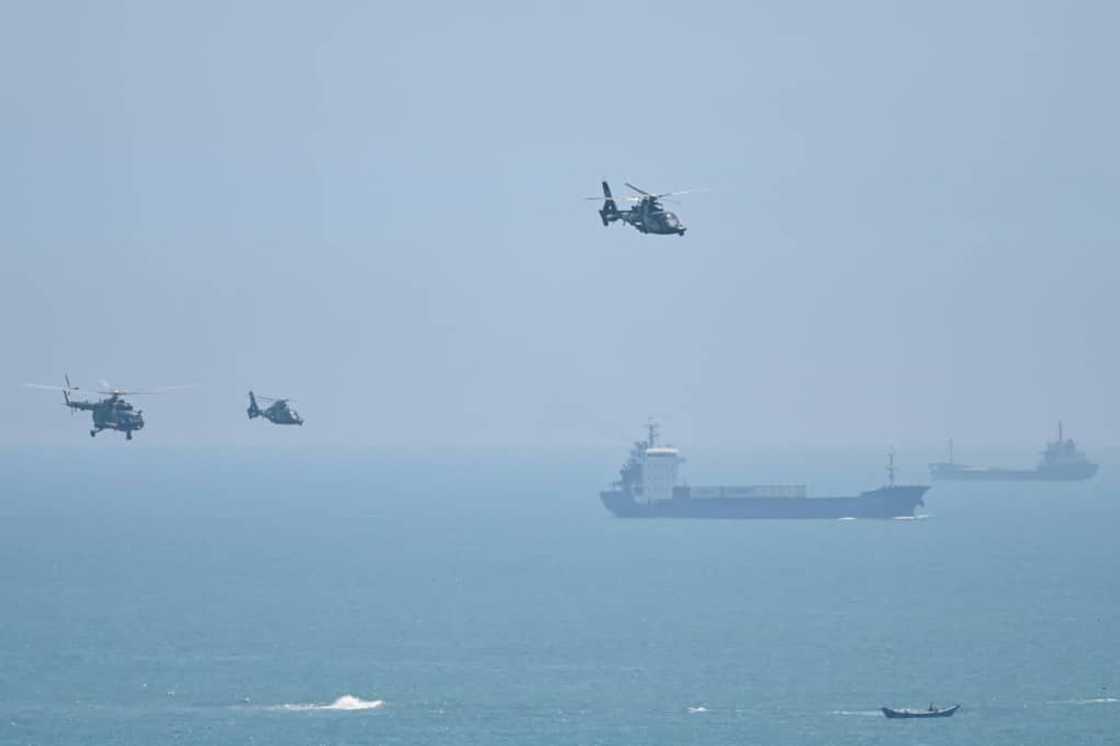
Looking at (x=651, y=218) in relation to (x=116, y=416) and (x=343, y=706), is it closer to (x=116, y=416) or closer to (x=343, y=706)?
(x=116, y=416)

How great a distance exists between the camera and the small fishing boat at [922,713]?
409 ft

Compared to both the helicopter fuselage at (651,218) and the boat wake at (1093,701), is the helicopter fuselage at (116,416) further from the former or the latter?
the boat wake at (1093,701)

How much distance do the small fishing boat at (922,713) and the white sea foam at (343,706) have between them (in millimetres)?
29426

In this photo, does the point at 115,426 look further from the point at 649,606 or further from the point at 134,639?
the point at 649,606

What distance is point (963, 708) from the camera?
13050 cm

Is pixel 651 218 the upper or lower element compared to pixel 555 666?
upper

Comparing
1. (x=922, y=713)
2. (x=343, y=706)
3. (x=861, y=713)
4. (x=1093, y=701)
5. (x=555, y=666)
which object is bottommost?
(x=343, y=706)

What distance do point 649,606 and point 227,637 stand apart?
39132mm

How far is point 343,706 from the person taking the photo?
129500 mm

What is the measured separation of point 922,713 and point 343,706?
33.4m

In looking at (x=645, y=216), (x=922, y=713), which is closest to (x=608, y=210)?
(x=645, y=216)

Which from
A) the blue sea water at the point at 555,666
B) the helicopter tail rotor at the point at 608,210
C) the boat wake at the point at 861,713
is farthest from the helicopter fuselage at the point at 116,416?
the boat wake at the point at 861,713

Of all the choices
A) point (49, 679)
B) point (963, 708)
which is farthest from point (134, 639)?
point (963, 708)

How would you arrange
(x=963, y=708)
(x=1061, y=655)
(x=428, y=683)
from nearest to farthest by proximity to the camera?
(x=963, y=708)
(x=428, y=683)
(x=1061, y=655)
